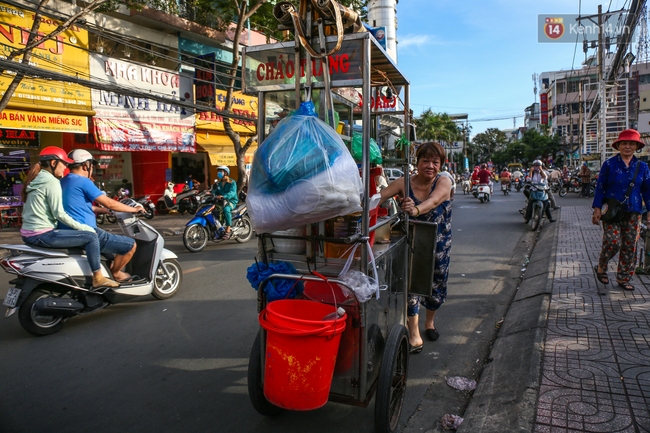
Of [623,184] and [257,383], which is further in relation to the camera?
[623,184]

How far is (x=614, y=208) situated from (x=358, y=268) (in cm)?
360

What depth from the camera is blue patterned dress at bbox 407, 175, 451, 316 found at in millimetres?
3627

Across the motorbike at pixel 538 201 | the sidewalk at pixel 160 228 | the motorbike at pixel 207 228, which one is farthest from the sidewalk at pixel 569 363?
the sidewalk at pixel 160 228

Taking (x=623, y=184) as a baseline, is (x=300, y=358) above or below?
below

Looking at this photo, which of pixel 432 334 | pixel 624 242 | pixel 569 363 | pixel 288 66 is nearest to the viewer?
pixel 288 66

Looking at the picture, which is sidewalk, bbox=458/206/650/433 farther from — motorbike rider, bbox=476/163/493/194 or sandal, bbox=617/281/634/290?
motorbike rider, bbox=476/163/493/194

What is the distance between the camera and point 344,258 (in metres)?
2.59

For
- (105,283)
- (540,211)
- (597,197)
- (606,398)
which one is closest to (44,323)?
(105,283)

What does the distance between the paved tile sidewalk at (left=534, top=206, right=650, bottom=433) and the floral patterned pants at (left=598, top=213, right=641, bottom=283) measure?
0.22m

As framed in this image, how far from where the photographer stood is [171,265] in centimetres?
567

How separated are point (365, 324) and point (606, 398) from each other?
5.32 feet

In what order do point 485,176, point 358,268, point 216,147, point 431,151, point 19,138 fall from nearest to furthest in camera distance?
1. point 358,268
2. point 431,151
3. point 19,138
4. point 216,147
5. point 485,176

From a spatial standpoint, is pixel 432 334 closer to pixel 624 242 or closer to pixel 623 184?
pixel 624 242

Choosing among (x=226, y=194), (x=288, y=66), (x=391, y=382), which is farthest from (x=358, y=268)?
(x=226, y=194)
